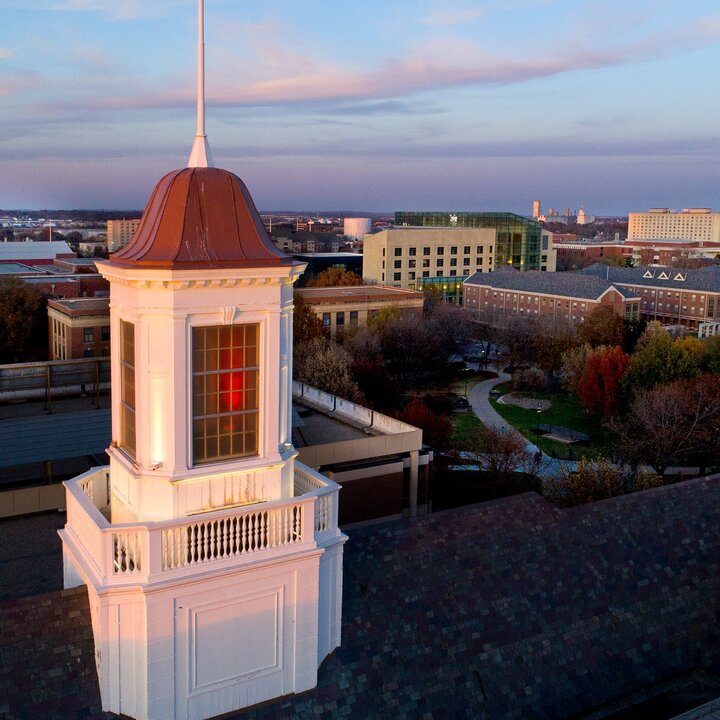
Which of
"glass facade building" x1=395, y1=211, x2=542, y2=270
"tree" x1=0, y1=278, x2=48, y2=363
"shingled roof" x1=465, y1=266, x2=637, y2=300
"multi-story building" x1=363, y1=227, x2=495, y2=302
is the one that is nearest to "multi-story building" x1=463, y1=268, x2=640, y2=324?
"shingled roof" x1=465, y1=266, x2=637, y2=300

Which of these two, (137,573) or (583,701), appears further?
(583,701)

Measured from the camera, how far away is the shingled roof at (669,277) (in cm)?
11144

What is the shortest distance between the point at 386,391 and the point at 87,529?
4778 cm

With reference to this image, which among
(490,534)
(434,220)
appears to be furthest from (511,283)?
(490,534)

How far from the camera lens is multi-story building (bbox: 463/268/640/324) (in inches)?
3898

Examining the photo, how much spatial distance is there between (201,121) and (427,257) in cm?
11727

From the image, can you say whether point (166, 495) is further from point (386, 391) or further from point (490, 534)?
point (386, 391)

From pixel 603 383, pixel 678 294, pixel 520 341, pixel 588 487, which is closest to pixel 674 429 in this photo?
pixel 588 487

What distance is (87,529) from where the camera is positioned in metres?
10.6

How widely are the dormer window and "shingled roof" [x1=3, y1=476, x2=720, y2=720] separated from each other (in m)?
3.29

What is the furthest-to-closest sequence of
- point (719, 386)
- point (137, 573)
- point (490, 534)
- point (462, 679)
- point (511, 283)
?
point (511, 283), point (719, 386), point (490, 534), point (462, 679), point (137, 573)

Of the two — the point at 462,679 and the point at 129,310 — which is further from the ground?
the point at 129,310

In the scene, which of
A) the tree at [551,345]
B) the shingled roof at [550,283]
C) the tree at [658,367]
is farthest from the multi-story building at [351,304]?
Answer: the tree at [658,367]

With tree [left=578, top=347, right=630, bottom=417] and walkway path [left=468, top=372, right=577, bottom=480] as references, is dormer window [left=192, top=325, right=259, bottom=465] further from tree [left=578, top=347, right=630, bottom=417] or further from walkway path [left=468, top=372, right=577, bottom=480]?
tree [left=578, top=347, right=630, bottom=417]
